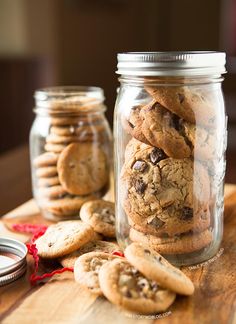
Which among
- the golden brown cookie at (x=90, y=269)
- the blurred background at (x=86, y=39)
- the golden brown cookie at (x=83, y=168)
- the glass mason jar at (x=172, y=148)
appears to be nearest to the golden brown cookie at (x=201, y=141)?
the glass mason jar at (x=172, y=148)

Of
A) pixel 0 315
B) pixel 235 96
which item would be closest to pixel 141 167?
pixel 0 315

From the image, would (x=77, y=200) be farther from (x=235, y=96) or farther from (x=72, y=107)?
(x=235, y=96)

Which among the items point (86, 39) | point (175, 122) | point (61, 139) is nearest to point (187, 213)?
point (175, 122)

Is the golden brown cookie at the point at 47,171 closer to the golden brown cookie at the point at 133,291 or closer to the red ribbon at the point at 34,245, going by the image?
the red ribbon at the point at 34,245

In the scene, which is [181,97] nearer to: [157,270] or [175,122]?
[175,122]

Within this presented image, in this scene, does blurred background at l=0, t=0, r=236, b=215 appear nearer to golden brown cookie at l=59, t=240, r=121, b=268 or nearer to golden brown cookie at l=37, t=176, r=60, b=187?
golden brown cookie at l=37, t=176, r=60, b=187

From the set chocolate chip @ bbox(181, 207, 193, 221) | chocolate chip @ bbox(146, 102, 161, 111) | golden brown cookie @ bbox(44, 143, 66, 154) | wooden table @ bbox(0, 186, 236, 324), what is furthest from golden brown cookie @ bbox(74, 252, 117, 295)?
golden brown cookie @ bbox(44, 143, 66, 154)

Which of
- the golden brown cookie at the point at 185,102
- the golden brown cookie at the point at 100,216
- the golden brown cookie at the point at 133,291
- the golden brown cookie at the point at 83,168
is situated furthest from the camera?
the golden brown cookie at the point at 83,168
